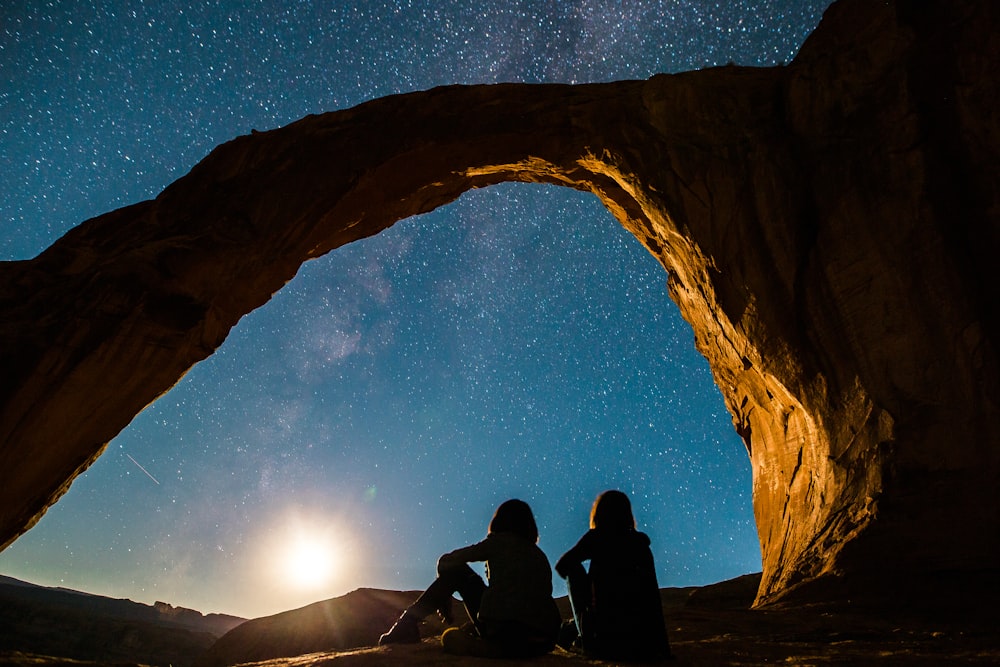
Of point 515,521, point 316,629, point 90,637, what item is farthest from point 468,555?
point 90,637

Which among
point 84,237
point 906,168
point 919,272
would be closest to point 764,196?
point 906,168

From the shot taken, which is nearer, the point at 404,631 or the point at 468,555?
the point at 468,555

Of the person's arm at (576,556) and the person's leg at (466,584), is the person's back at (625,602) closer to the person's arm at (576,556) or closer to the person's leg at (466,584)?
the person's arm at (576,556)

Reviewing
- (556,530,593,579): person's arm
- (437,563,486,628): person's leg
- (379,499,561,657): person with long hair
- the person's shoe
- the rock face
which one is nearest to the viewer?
(379,499,561,657): person with long hair

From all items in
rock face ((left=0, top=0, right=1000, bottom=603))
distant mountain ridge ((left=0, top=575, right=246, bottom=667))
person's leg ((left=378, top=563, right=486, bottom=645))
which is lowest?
distant mountain ridge ((left=0, top=575, right=246, bottom=667))

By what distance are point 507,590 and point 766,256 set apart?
7703 mm

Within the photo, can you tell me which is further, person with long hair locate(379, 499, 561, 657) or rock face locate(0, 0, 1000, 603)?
rock face locate(0, 0, 1000, 603)

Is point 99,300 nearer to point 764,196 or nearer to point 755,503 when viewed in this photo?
point 764,196

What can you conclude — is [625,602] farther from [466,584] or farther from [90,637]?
[90,637]

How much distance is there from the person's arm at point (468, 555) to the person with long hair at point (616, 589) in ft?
1.88

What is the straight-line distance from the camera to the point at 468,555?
157 inches

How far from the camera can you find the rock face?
693cm

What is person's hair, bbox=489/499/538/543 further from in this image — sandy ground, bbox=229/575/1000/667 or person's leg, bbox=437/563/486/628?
sandy ground, bbox=229/575/1000/667

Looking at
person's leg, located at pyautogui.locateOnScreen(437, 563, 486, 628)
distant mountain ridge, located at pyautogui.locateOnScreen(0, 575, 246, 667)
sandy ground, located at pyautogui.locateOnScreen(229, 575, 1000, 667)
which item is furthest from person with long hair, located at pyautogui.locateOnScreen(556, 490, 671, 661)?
distant mountain ridge, located at pyautogui.locateOnScreen(0, 575, 246, 667)
